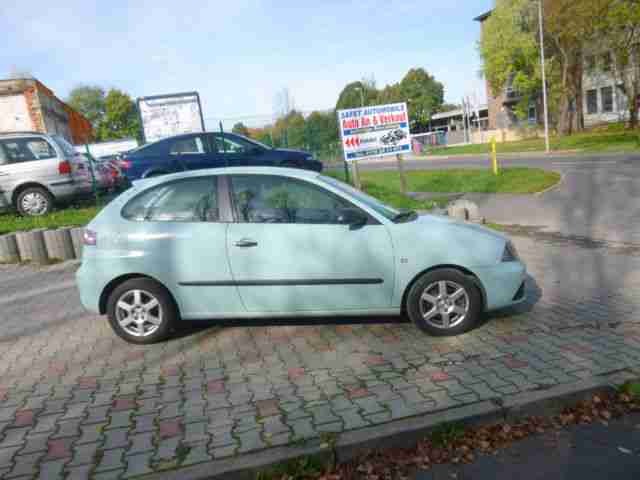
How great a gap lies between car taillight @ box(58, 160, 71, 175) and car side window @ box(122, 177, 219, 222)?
7137mm

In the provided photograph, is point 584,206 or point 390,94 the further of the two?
point 390,94

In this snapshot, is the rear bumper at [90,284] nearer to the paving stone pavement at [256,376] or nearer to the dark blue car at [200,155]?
the paving stone pavement at [256,376]

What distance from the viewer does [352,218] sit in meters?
4.67

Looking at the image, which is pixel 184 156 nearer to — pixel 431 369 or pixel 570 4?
pixel 431 369

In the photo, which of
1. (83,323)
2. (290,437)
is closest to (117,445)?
(290,437)

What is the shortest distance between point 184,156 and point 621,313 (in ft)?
33.0

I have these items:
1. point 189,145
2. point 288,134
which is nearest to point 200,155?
point 189,145

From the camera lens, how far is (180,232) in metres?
4.79

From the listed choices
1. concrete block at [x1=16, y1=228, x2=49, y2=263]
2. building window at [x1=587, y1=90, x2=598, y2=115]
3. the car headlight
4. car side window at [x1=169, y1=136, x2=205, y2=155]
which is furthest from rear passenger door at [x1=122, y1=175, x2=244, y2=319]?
building window at [x1=587, y1=90, x2=598, y2=115]

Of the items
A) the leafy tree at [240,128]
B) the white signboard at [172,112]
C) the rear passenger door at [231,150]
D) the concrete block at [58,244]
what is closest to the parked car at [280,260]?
the concrete block at [58,244]

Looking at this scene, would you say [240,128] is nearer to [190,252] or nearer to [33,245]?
[33,245]

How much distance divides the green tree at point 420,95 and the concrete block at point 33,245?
7946 centimetres

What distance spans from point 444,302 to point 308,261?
4.17 feet

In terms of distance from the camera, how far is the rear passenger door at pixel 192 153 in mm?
12416
